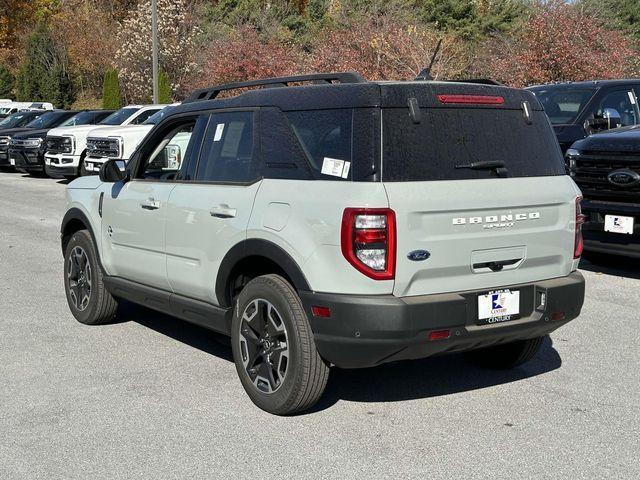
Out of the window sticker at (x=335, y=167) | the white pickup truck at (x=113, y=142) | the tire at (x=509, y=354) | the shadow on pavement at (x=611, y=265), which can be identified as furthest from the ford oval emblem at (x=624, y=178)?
the white pickup truck at (x=113, y=142)

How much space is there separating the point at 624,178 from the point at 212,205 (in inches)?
197

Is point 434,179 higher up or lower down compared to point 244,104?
lower down

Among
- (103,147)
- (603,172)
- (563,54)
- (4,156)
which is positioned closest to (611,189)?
(603,172)

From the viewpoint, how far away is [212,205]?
17.3ft

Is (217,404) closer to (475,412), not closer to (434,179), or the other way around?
(475,412)

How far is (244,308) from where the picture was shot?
16.4ft

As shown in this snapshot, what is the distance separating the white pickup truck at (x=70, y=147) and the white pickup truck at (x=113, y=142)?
2.62 ft

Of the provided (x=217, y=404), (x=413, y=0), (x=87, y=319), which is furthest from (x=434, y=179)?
(x=413, y=0)

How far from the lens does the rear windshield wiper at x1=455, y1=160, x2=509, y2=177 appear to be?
15.3ft

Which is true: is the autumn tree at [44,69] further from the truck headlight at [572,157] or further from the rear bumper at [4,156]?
the truck headlight at [572,157]

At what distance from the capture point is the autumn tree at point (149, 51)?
4444 centimetres

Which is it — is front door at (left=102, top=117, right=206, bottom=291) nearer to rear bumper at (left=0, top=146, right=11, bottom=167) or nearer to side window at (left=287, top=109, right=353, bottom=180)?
side window at (left=287, top=109, right=353, bottom=180)

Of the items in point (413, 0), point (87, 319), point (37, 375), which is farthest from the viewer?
point (413, 0)

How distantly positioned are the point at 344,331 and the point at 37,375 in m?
2.34
